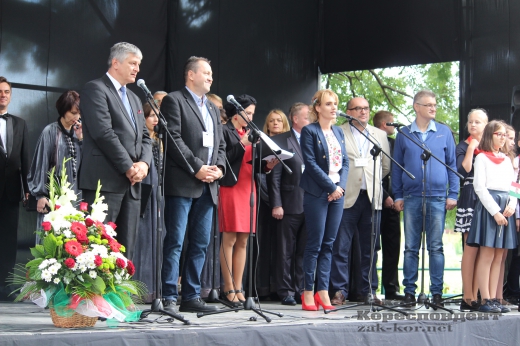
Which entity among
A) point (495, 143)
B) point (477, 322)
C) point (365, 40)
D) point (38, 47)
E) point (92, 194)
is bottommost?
point (477, 322)

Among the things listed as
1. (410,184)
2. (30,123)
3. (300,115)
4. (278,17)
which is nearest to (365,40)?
(278,17)

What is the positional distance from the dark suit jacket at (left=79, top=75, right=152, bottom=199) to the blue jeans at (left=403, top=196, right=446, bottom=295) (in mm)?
2484

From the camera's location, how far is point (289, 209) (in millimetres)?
6230

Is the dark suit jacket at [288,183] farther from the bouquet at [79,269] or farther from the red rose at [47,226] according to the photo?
the red rose at [47,226]

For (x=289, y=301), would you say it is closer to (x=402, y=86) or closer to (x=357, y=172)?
(x=357, y=172)

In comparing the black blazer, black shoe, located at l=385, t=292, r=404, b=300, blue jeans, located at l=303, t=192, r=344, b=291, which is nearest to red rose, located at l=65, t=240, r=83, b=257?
the black blazer

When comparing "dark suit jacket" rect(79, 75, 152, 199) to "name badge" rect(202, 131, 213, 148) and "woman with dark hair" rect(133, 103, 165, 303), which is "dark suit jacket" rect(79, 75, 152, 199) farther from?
"woman with dark hair" rect(133, 103, 165, 303)

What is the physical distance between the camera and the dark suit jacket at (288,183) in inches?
243

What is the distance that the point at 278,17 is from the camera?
791cm

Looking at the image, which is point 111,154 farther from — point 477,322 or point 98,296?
point 477,322

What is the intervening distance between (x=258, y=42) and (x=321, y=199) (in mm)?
3115

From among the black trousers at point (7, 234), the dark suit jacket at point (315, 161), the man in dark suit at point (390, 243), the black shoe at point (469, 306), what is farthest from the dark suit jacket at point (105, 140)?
the man in dark suit at point (390, 243)

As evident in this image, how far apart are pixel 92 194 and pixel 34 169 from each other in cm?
163

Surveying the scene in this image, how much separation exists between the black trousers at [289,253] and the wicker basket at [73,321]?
9.07ft
